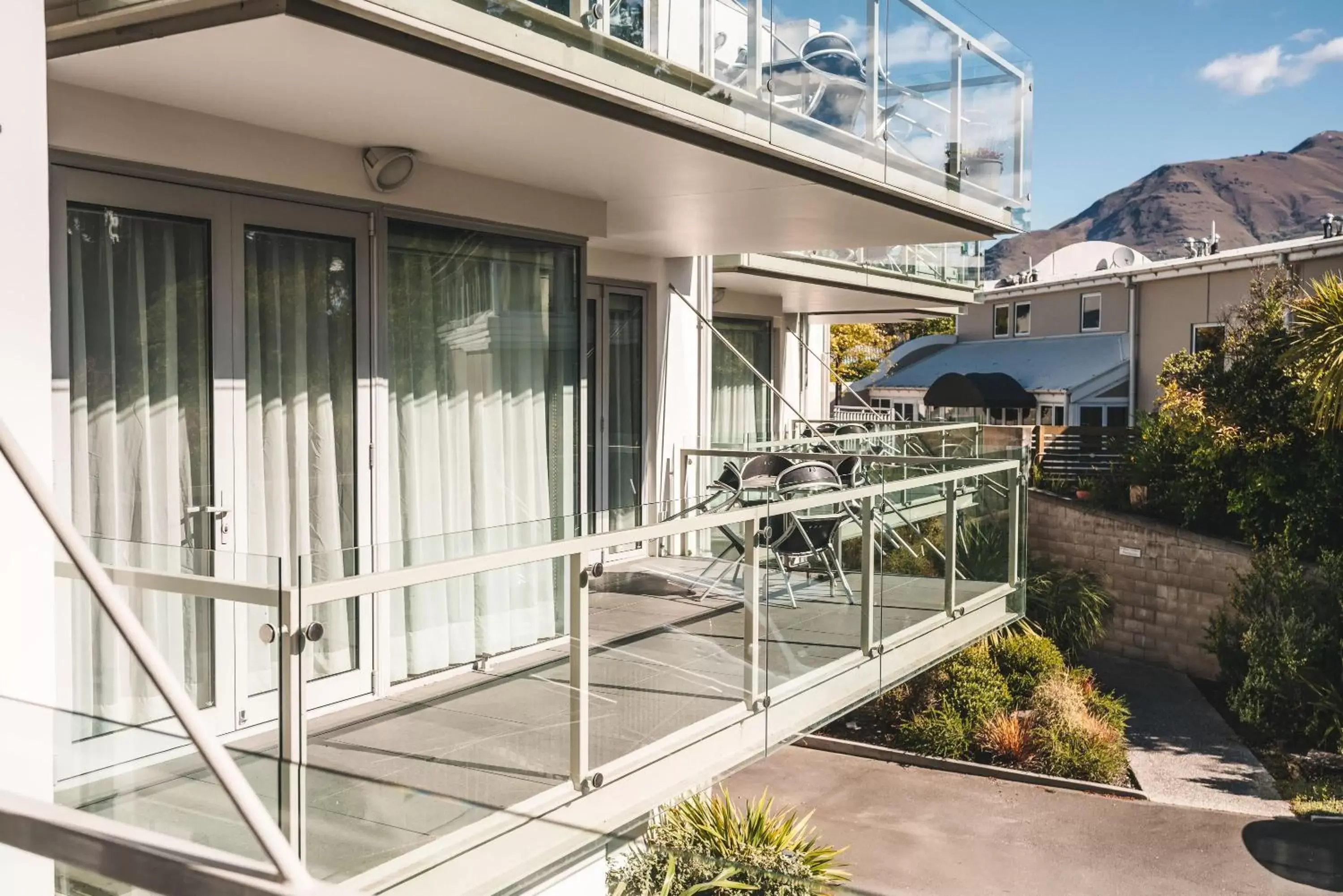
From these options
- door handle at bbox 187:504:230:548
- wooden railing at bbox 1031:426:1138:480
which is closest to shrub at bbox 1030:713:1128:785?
wooden railing at bbox 1031:426:1138:480

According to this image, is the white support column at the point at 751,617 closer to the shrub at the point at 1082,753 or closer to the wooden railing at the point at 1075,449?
the shrub at the point at 1082,753

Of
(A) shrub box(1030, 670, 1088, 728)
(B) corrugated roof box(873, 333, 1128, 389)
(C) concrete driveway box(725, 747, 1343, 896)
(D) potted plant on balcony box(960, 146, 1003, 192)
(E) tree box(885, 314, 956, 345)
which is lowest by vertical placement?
(C) concrete driveway box(725, 747, 1343, 896)

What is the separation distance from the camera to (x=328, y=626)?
396 centimetres

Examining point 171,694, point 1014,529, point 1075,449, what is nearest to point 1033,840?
point 1014,529

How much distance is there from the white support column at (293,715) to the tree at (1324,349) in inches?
686

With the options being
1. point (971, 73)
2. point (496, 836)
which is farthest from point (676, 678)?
point (971, 73)

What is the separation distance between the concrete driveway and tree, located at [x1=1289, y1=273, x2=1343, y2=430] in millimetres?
6827

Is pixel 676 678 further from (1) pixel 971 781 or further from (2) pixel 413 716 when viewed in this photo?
(1) pixel 971 781

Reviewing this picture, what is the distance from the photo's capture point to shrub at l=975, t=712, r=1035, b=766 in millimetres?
16031

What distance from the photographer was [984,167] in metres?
9.41

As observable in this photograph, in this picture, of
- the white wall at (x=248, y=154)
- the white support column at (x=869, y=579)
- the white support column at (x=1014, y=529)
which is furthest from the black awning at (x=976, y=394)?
the white wall at (x=248, y=154)

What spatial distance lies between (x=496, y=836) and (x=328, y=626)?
110 centimetres

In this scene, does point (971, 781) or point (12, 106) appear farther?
point (971, 781)

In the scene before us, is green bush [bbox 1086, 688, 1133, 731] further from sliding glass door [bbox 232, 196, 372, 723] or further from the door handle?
the door handle
